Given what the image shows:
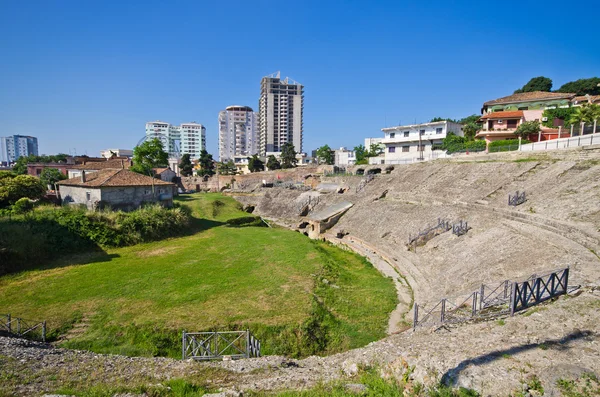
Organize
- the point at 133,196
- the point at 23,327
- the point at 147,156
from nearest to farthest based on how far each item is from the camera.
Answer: the point at 23,327 < the point at 133,196 < the point at 147,156

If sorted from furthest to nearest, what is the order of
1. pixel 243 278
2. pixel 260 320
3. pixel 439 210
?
pixel 439 210 → pixel 243 278 → pixel 260 320

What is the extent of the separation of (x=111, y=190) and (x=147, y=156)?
27.9 metres

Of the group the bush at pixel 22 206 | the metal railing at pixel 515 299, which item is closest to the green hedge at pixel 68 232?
the bush at pixel 22 206

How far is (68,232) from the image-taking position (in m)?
22.0

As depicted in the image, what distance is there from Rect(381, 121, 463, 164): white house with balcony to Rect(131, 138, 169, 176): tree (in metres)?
39.2

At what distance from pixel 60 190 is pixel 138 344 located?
25.1m

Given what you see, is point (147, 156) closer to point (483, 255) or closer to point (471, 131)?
point (483, 255)

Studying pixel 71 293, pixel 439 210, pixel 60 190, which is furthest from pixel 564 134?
pixel 60 190

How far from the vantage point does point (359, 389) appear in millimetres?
6602

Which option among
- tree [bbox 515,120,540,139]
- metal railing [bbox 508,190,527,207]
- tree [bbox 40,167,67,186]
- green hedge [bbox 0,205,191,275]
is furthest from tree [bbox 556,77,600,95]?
tree [bbox 40,167,67,186]

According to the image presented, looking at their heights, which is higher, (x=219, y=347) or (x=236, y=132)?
(x=236, y=132)

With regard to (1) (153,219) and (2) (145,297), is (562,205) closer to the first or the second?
(2) (145,297)

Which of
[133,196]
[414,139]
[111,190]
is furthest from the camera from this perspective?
[414,139]

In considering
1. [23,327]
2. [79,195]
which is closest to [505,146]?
[23,327]
